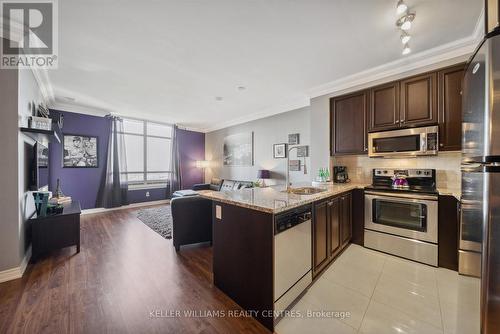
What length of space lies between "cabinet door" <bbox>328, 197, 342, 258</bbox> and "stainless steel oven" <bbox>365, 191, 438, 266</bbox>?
2.07 feet

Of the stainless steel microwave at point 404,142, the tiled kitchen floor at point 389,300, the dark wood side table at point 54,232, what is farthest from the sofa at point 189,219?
the stainless steel microwave at point 404,142

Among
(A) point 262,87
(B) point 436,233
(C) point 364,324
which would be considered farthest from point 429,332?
(A) point 262,87

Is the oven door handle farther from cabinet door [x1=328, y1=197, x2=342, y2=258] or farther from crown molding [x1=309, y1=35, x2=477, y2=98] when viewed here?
crown molding [x1=309, y1=35, x2=477, y2=98]

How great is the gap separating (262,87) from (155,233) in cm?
350

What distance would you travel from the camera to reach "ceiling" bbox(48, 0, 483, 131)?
1809mm

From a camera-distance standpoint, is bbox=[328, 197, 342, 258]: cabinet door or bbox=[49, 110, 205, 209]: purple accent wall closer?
bbox=[328, 197, 342, 258]: cabinet door

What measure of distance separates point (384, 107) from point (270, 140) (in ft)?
8.61

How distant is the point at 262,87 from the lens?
3.65 m

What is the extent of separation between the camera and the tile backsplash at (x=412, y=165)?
2629mm

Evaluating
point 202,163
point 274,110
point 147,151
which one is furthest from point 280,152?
point 147,151

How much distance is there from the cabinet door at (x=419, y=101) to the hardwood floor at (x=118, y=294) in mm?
3180

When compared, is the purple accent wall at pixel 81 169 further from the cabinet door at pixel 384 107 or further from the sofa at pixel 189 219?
the cabinet door at pixel 384 107

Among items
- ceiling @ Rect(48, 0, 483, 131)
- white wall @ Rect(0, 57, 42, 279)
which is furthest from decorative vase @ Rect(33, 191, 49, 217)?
ceiling @ Rect(48, 0, 483, 131)

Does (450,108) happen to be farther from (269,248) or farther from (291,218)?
(269,248)
